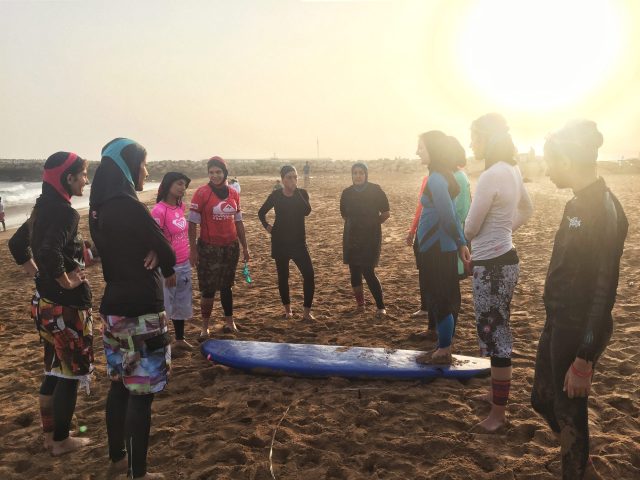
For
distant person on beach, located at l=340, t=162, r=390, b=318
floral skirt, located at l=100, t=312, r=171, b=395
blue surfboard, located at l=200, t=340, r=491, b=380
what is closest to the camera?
floral skirt, located at l=100, t=312, r=171, b=395

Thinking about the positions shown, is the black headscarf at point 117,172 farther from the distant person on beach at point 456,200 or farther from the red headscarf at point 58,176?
the distant person on beach at point 456,200

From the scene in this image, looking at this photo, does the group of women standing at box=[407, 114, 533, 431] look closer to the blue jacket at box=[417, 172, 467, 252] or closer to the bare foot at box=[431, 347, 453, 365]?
the blue jacket at box=[417, 172, 467, 252]

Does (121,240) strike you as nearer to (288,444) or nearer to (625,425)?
(288,444)

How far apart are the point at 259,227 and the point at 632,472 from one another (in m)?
12.3

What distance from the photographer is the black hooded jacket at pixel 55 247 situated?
2.88 metres

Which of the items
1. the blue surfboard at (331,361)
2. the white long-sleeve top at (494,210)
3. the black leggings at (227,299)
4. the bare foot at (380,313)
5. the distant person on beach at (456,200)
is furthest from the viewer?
the bare foot at (380,313)

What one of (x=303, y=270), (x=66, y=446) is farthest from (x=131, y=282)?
(x=303, y=270)

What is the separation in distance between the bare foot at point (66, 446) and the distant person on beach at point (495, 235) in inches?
124

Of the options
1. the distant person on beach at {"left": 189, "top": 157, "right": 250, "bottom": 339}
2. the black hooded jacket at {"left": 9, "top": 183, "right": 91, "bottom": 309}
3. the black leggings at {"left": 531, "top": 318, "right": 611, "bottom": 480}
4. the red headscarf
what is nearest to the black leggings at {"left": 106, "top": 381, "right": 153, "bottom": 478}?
the black hooded jacket at {"left": 9, "top": 183, "right": 91, "bottom": 309}

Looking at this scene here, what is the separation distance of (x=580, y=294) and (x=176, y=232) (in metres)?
3.83

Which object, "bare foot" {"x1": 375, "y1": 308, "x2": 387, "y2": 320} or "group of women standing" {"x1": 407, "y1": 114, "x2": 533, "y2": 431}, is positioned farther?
"bare foot" {"x1": 375, "y1": 308, "x2": 387, "y2": 320}

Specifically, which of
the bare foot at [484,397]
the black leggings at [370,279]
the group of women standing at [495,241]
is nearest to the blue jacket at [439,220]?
the group of women standing at [495,241]

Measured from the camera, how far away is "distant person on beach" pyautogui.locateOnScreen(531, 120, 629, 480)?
2.15 m

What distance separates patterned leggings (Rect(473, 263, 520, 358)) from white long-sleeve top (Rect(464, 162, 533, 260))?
134 mm
